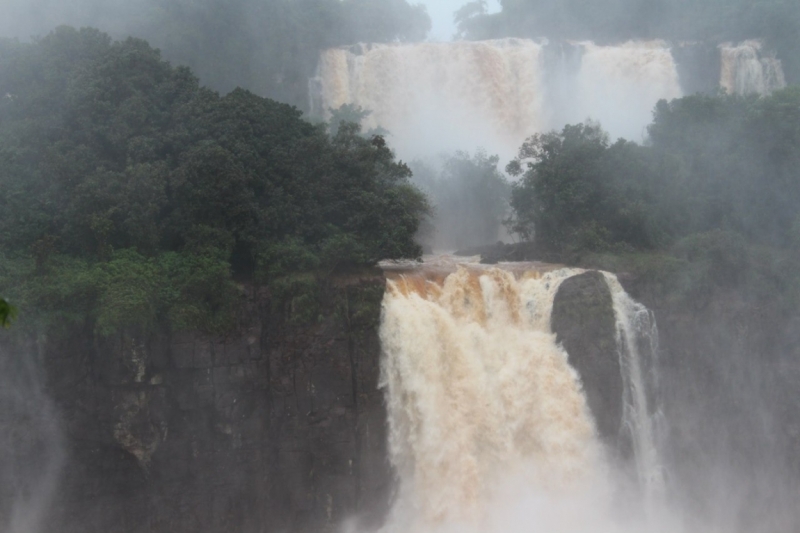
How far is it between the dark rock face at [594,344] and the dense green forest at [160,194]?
14.3 ft

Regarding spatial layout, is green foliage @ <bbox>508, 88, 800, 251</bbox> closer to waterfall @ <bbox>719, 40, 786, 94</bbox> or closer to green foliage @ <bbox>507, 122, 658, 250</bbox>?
green foliage @ <bbox>507, 122, 658, 250</bbox>

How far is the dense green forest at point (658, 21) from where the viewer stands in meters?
39.8

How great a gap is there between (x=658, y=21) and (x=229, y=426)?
3623cm

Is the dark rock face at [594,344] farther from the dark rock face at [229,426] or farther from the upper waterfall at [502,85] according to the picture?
the upper waterfall at [502,85]

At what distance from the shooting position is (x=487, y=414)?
19.6 m

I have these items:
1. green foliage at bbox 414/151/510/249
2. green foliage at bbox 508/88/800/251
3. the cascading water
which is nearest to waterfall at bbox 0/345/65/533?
green foliage at bbox 508/88/800/251

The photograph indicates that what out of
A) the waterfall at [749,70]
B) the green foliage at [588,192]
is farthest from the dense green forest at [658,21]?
the green foliage at [588,192]

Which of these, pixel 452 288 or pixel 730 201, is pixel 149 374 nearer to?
pixel 452 288

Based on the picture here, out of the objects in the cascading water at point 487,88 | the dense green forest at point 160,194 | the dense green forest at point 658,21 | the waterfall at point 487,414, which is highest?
the dense green forest at point 658,21

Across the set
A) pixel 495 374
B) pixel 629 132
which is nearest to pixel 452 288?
pixel 495 374

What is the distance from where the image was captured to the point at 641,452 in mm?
21016

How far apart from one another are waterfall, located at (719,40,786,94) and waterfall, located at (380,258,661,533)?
24.2m

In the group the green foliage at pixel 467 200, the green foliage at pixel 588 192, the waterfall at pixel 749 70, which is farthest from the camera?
the waterfall at pixel 749 70

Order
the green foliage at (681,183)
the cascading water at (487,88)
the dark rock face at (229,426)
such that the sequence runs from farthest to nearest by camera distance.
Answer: the cascading water at (487,88)
the green foliage at (681,183)
the dark rock face at (229,426)
